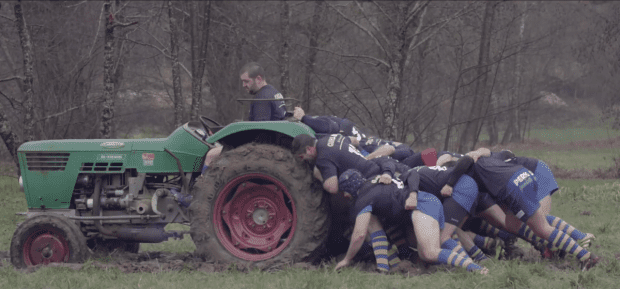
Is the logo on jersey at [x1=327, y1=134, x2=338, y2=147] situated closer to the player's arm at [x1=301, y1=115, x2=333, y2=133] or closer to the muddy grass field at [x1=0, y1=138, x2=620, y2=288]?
the player's arm at [x1=301, y1=115, x2=333, y2=133]

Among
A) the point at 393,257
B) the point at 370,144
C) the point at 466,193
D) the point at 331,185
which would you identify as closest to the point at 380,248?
the point at 393,257

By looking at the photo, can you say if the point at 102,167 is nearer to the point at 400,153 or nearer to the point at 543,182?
the point at 400,153

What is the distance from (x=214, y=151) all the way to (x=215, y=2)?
→ 14102 millimetres

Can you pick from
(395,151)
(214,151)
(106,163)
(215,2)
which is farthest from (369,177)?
(215,2)

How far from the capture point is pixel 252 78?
6852 millimetres

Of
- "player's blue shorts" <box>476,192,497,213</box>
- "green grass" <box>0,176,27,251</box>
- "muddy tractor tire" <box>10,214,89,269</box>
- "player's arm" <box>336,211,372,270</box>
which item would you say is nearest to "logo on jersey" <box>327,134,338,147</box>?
"player's arm" <box>336,211,372,270</box>

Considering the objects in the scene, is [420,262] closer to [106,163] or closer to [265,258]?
[265,258]

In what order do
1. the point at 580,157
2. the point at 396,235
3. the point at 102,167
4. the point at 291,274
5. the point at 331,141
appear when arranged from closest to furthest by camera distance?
the point at 291,274, the point at 331,141, the point at 396,235, the point at 102,167, the point at 580,157

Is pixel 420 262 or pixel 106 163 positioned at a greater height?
pixel 106 163

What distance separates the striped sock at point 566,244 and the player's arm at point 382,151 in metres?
1.83

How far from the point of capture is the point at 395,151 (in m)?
7.15

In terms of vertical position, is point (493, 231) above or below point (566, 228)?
below

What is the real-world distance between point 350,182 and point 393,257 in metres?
0.78

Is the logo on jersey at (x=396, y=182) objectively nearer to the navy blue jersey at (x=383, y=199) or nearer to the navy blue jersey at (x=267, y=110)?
the navy blue jersey at (x=383, y=199)
